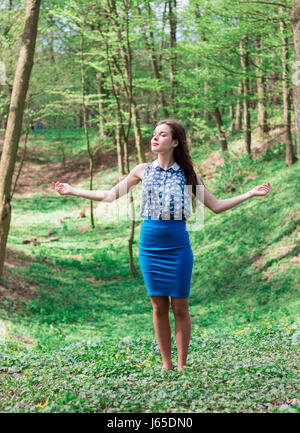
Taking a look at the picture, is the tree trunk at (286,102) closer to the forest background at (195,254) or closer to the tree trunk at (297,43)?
the forest background at (195,254)

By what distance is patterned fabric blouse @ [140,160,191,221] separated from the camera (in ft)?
12.2

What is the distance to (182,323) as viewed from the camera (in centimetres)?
392

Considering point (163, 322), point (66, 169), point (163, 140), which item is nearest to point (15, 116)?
point (163, 140)

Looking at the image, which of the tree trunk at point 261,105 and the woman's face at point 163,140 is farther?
the tree trunk at point 261,105

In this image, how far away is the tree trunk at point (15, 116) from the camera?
647cm

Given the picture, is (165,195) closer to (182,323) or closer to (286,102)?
(182,323)

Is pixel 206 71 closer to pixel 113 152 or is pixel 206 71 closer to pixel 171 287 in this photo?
pixel 171 287

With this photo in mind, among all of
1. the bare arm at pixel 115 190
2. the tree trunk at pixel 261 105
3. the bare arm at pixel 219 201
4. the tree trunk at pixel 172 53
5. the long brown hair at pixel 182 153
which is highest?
the tree trunk at pixel 172 53

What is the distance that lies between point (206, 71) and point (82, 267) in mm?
7508

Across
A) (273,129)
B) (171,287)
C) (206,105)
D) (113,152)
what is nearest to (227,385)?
(171,287)

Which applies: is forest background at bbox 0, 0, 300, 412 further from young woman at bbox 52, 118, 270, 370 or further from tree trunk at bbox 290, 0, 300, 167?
young woman at bbox 52, 118, 270, 370

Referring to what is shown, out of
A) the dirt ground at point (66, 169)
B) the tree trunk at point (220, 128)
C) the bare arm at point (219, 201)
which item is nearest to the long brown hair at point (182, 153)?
the bare arm at point (219, 201)

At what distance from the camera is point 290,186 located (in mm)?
12867

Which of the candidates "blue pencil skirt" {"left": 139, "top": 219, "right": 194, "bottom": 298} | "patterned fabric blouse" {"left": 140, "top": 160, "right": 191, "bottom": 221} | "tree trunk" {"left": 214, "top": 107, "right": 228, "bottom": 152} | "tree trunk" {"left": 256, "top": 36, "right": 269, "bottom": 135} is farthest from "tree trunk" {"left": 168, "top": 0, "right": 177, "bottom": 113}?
"blue pencil skirt" {"left": 139, "top": 219, "right": 194, "bottom": 298}
